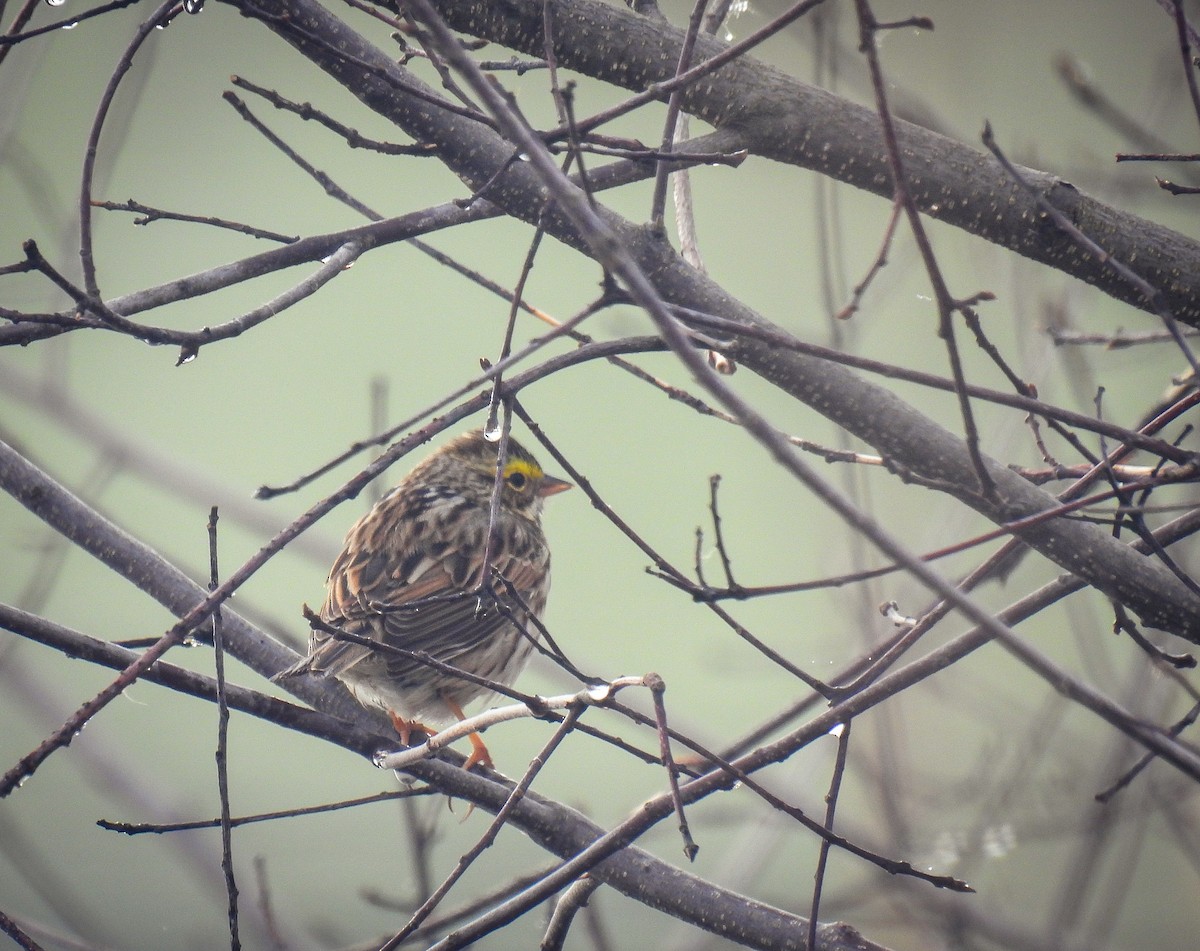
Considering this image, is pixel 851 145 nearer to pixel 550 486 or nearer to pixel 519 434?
pixel 550 486

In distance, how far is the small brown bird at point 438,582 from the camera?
4.02 meters

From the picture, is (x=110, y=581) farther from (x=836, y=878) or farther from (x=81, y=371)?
(x=836, y=878)

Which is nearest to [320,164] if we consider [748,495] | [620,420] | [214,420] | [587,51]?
[214,420]

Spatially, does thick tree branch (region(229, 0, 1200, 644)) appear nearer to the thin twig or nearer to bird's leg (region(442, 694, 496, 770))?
the thin twig

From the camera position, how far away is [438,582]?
15.1ft

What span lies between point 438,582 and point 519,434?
2451mm

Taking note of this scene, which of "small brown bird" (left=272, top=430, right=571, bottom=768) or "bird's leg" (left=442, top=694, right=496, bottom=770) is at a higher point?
"small brown bird" (left=272, top=430, right=571, bottom=768)

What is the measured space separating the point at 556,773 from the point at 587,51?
32.1 ft

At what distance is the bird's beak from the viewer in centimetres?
536

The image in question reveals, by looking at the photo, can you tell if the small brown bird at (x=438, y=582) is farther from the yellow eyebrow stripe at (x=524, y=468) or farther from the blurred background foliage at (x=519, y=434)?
the blurred background foliage at (x=519, y=434)

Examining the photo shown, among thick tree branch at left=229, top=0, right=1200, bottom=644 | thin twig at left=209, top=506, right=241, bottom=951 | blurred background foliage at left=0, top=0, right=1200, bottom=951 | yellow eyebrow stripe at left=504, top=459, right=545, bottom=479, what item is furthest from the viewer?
blurred background foliage at left=0, top=0, right=1200, bottom=951

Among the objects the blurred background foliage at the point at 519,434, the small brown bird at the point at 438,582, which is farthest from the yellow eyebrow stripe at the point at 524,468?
the blurred background foliage at the point at 519,434

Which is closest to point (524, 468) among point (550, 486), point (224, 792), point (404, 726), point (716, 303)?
point (550, 486)

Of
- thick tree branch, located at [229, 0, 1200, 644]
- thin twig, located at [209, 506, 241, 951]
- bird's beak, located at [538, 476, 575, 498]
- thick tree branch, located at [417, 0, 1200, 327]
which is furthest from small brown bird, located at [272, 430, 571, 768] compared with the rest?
thick tree branch, located at [417, 0, 1200, 327]
